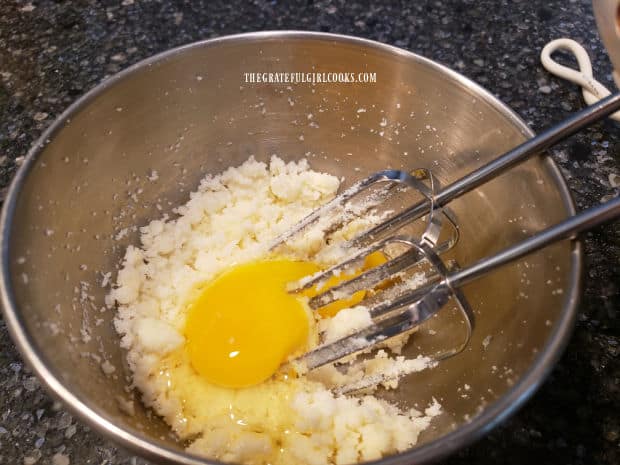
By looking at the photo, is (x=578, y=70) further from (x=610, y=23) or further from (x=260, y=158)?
(x=260, y=158)

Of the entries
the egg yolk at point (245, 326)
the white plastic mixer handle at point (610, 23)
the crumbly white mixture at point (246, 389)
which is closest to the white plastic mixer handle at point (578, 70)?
the white plastic mixer handle at point (610, 23)

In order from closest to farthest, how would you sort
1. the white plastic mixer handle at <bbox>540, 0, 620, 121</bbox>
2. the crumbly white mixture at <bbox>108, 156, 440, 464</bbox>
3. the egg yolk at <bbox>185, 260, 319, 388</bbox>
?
the crumbly white mixture at <bbox>108, 156, 440, 464</bbox> → the egg yolk at <bbox>185, 260, 319, 388</bbox> → the white plastic mixer handle at <bbox>540, 0, 620, 121</bbox>

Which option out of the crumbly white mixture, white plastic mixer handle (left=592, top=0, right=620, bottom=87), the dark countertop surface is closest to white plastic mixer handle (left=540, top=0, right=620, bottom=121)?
the dark countertop surface

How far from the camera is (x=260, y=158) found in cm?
122

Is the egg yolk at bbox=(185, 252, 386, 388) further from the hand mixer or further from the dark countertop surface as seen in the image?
the dark countertop surface

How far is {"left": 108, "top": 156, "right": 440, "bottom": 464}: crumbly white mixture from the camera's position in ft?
2.70

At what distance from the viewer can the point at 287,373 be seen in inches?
37.5

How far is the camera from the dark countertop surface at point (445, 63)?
2.74ft

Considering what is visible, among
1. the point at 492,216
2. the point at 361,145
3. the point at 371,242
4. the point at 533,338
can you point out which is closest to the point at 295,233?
the point at 371,242

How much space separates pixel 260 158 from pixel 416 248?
0.50 m

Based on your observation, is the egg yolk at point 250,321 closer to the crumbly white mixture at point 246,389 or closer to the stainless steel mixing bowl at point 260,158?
the crumbly white mixture at point 246,389

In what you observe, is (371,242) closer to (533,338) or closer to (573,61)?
(533,338)

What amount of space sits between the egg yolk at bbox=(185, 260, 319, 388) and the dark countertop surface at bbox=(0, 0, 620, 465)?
0.71ft

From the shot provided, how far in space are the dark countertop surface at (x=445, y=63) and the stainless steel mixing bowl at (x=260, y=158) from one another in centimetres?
15
